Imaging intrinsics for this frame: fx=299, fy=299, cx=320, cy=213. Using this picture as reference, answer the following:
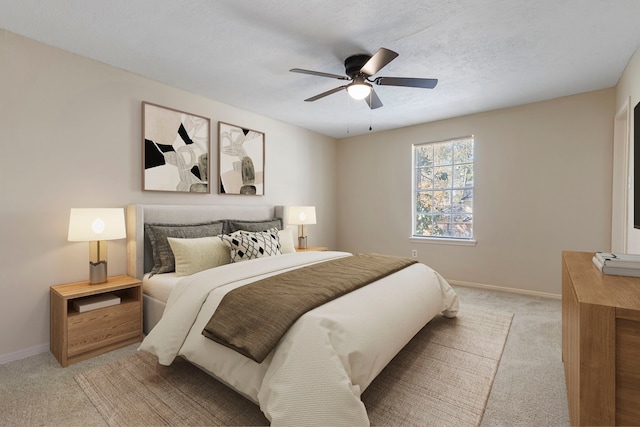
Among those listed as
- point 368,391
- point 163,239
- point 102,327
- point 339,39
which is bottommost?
point 368,391

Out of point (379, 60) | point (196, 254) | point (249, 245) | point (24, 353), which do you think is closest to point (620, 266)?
point (379, 60)

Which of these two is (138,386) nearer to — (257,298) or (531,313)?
(257,298)

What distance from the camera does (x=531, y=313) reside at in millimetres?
3199

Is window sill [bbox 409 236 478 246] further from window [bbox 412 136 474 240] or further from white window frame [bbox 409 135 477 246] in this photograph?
window [bbox 412 136 474 240]

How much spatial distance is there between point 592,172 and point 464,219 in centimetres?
152

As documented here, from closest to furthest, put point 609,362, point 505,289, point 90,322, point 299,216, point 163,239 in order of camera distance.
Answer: point 609,362, point 90,322, point 163,239, point 505,289, point 299,216

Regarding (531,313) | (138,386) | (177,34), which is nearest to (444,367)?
(531,313)

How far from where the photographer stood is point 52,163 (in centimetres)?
246

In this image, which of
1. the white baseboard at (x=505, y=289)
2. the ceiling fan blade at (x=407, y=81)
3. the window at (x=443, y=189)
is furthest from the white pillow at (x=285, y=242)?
the white baseboard at (x=505, y=289)

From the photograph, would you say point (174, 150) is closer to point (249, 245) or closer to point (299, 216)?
point (249, 245)

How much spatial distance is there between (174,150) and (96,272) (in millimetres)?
1442

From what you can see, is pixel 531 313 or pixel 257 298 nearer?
pixel 257 298

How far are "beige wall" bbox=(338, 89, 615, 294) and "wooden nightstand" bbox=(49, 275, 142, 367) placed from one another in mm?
3776

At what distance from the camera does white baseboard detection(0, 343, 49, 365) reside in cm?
226
